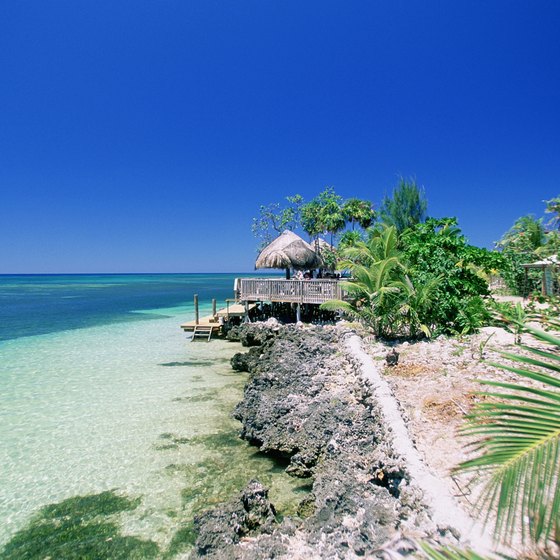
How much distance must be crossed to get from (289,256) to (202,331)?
5400 millimetres

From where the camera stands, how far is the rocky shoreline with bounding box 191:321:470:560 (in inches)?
116

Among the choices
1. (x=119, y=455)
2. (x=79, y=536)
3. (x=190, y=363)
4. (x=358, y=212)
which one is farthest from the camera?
(x=358, y=212)

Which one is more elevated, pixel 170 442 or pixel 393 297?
pixel 393 297

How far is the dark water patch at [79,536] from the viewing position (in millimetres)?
3838

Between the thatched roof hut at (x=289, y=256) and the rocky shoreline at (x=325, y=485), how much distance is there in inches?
352

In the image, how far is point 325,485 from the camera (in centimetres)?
396

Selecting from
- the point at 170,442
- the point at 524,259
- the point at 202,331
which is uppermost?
the point at 524,259

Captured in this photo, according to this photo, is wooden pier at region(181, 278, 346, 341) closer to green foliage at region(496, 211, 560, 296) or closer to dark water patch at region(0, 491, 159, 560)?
green foliage at region(496, 211, 560, 296)

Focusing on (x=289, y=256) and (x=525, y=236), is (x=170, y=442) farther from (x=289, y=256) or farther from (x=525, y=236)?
(x=525, y=236)

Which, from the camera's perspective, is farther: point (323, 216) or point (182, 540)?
point (323, 216)

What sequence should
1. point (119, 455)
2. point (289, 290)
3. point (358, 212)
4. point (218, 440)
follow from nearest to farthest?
point (119, 455)
point (218, 440)
point (289, 290)
point (358, 212)

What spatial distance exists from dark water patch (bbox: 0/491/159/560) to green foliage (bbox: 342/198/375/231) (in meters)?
A: 21.8

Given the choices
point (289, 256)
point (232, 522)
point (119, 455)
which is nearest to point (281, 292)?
point (289, 256)

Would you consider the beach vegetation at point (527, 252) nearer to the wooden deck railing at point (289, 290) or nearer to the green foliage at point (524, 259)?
the green foliage at point (524, 259)
